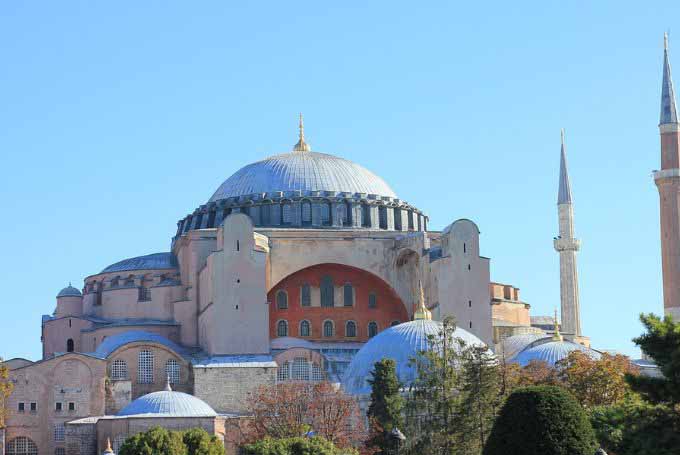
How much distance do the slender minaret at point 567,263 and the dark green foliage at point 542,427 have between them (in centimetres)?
3541

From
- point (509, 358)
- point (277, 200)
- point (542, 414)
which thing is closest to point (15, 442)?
point (277, 200)

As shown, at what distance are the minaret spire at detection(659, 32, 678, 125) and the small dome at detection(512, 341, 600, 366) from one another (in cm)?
1267

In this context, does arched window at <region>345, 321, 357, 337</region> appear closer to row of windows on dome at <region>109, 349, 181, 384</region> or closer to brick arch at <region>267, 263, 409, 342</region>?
brick arch at <region>267, 263, 409, 342</region>

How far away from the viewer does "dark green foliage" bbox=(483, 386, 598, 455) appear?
2698 centimetres

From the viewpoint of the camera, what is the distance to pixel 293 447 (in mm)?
36781

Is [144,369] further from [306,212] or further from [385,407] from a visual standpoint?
[385,407]

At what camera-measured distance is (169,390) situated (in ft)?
155

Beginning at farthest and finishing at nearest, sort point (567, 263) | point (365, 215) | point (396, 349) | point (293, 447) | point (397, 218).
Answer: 1. point (567, 263)
2. point (397, 218)
3. point (365, 215)
4. point (396, 349)
5. point (293, 447)

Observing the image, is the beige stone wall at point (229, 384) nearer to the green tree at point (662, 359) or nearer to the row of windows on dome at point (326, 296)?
the row of windows on dome at point (326, 296)

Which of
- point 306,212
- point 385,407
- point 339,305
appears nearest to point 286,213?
point 306,212

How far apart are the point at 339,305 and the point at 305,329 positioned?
4.47 feet

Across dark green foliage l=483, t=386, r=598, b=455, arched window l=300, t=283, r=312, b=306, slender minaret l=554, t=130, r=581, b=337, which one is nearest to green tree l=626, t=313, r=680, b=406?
dark green foliage l=483, t=386, r=598, b=455

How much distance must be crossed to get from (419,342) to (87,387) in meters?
10.7

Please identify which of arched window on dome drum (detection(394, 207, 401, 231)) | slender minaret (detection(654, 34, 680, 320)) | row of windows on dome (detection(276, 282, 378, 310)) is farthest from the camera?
slender minaret (detection(654, 34, 680, 320))
